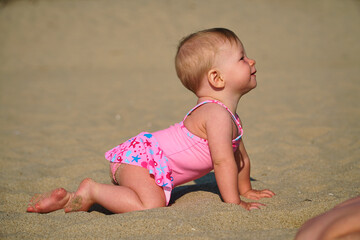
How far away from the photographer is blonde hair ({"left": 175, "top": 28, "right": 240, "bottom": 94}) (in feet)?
8.93

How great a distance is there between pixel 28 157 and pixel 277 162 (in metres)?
2.37

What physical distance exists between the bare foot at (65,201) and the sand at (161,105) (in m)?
0.06

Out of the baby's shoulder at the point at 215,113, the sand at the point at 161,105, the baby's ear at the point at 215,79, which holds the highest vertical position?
the baby's ear at the point at 215,79

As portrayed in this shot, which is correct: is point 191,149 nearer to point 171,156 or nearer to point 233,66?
point 171,156

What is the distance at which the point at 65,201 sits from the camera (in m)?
2.62

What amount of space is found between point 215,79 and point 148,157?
0.67 meters

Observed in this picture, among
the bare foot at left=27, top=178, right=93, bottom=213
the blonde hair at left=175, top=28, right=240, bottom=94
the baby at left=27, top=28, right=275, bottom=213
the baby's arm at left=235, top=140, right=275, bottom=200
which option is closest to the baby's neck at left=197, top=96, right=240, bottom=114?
the baby at left=27, top=28, right=275, bottom=213

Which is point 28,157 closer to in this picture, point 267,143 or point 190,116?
point 190,116

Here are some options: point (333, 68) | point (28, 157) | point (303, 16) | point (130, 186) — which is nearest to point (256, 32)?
point (303, 16)

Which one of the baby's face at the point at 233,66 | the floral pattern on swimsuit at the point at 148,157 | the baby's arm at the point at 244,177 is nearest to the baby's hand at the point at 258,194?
the baby's arm at the point at 244,177

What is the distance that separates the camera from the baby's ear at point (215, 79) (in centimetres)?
273

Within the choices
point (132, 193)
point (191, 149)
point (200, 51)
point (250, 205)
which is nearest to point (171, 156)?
point (191, 149)

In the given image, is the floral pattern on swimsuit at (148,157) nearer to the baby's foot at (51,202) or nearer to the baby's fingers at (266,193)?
the baby's foot at (51,202)

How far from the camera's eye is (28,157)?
4.09 m
